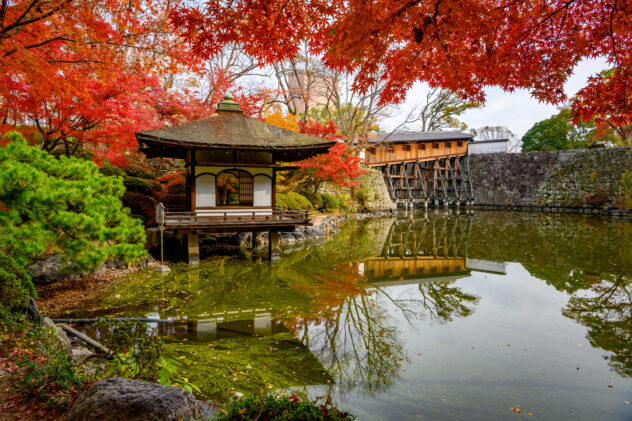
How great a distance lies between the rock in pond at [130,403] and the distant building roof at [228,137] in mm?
7071

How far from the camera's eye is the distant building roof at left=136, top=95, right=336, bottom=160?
340 inches

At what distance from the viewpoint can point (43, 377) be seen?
2799 mm

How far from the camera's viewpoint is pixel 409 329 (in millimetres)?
5520

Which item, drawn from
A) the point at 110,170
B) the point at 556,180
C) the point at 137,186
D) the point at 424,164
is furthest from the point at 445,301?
the point at 424,164

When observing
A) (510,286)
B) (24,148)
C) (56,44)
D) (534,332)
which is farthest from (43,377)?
(510,286)

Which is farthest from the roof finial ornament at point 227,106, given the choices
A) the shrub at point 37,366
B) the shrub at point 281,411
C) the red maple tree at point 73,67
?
the shrub at point 281,411

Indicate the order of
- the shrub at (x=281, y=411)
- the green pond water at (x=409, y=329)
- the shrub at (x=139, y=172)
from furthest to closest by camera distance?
the shrub at (x=139, y=172) < the green pond water at (x=409, y=329) < the shrub at (x=281, y=411)

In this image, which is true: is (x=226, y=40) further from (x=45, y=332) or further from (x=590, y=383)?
(x=590, y=383)

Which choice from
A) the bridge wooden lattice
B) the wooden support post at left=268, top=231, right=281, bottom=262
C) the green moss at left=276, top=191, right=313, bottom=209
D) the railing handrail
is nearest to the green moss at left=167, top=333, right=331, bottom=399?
the railing handrail

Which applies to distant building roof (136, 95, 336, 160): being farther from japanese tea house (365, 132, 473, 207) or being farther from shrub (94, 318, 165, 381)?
japanese tea house (365, 132, 473, 207)

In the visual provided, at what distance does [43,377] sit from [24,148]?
454 centimetres

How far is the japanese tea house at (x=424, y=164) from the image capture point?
89.7 feet

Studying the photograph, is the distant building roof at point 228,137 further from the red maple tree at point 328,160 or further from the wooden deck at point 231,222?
the red maple tree at point 328,160

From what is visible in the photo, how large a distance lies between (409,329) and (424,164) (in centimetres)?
2944
